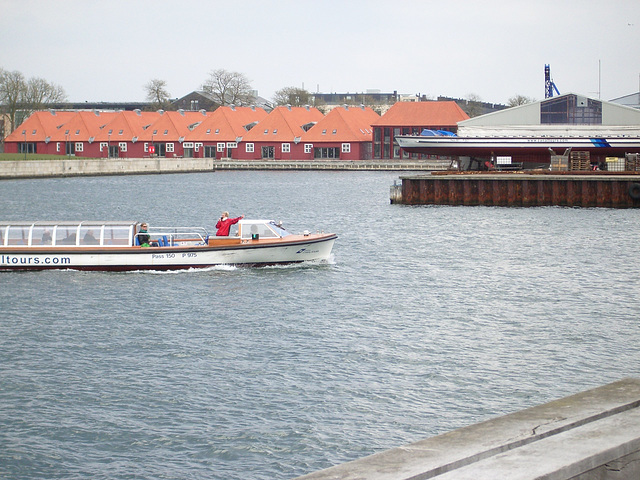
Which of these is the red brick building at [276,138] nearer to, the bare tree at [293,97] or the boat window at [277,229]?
the bare tree at [293,97]

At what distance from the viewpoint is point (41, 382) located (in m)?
21.5

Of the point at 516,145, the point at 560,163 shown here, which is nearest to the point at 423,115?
the point at 516,145

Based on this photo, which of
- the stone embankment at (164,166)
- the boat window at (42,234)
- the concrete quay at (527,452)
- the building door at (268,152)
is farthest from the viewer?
the building door at (268,152)

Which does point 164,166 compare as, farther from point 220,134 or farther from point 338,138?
point 338,138

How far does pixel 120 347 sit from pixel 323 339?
5704 mm

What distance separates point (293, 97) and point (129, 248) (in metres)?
154

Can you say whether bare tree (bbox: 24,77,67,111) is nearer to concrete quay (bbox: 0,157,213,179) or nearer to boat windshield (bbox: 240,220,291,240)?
concrete quay (bbox: 0,157,213,179)

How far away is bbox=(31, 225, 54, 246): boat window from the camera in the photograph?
3709 centimetres

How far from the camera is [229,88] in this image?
180000 millimetres

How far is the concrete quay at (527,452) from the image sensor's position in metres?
8.95

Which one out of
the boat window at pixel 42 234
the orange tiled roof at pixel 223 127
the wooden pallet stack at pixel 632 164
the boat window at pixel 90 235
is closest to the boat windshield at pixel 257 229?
the boat window at pixel 90 235

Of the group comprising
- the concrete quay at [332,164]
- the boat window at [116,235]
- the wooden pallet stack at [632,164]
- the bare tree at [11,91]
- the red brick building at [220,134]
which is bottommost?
the boat window at [116,235]

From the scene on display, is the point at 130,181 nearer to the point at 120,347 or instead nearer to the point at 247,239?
the point at 247,239

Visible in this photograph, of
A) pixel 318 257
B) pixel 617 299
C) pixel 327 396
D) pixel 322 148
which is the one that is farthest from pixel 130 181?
pixel 327 396
